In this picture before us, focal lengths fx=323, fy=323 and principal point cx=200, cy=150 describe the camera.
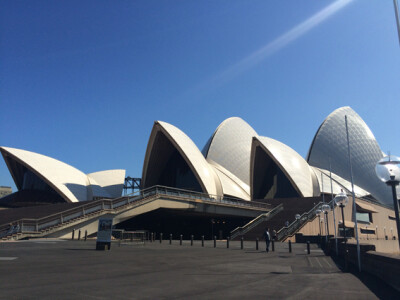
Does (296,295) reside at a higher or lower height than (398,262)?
lower

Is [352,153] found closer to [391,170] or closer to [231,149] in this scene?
[231,149]

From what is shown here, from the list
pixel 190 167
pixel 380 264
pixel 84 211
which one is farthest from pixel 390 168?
pixel 190 167

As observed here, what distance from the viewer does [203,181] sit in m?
40.8

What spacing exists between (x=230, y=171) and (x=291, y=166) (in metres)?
10.8

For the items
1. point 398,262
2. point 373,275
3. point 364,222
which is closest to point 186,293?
point 398,262

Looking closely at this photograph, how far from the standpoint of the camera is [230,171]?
177ft

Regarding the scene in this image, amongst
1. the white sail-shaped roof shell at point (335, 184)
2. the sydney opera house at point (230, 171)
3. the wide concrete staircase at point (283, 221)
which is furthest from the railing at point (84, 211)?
the white sail-shaped roof shell at point (335, 184)

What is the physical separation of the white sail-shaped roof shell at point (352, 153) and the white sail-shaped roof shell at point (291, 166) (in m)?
10.2

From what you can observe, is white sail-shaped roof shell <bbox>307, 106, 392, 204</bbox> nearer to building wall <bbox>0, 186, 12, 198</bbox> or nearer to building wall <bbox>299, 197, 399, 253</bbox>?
building wall <bbox>299, 197, 399, 253</bbox>

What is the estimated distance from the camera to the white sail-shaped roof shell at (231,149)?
54.2m

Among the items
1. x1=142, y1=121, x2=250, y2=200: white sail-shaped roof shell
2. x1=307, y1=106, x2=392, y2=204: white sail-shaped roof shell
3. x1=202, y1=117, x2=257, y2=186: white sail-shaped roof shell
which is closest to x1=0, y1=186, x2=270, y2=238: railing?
x1=142, y1=121, x2=250, y2=200: white sail-shaped roof shell

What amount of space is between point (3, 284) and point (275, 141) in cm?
4926

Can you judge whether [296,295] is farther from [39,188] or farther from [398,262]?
[39,188]

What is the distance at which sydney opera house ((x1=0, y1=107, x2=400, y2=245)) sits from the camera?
43.2 m
